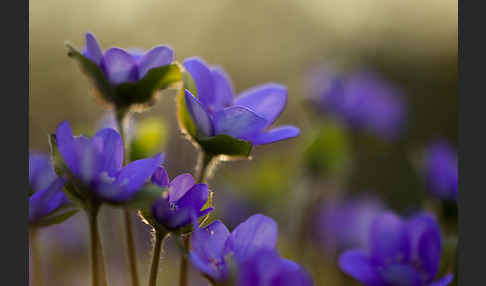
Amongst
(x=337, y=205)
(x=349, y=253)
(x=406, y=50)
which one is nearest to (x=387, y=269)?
(x=349, y=253)

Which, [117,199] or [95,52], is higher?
[95,52]

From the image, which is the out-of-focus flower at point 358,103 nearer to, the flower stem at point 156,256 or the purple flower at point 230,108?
the purple flower at point 230,108

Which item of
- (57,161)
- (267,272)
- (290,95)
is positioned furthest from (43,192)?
(290,95)

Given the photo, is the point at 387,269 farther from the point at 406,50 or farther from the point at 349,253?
the point at 406,50

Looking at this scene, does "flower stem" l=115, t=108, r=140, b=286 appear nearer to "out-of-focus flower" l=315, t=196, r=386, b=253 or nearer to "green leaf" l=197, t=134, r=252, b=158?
"green leaf" l=197, t=134, r=252, b=158

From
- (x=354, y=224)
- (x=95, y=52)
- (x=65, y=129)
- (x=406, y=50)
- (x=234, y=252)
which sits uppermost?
(x=406, y=50)

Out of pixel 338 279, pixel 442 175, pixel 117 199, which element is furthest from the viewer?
pixel 338 279

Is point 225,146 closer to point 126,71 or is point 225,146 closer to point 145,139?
point 126,71

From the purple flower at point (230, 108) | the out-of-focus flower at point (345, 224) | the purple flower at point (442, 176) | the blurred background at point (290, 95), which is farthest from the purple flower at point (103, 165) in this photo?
the out-of-focus flower at point (345, 224)
